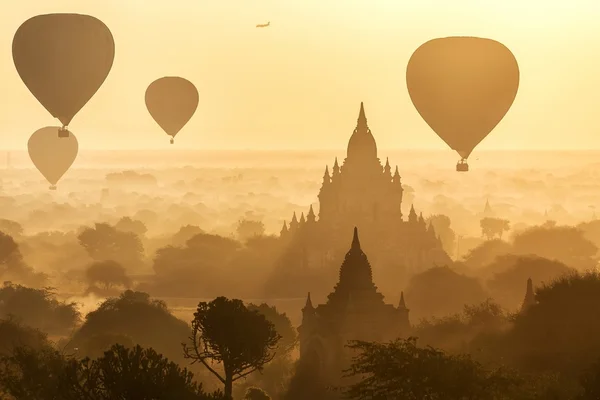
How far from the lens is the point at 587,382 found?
39500 mm

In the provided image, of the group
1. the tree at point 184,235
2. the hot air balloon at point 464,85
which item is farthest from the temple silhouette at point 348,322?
the tree at point 184,235

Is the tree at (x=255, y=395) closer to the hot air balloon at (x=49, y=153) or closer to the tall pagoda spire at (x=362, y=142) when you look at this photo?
the tall pagoda spire at (x=362, y=142)

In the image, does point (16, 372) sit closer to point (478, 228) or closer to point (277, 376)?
point (277, 376)

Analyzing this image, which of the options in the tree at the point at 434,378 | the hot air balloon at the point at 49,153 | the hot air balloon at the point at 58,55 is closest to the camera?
the tree at the point at 434,378

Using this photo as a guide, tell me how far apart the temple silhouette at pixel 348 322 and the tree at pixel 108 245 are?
231 feet

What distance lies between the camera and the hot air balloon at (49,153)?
430 feet

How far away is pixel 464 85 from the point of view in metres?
77.7

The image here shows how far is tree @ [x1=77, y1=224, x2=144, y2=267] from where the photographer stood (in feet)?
429

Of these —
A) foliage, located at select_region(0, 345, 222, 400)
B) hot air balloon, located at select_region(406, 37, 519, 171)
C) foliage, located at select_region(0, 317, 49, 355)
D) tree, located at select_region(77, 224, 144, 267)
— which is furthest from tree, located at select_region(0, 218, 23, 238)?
foliage, located at select_region(0, 345, 222, 400)

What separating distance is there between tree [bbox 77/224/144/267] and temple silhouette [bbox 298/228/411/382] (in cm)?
7052

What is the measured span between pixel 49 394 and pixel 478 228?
15128 cm

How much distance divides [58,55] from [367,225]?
30118mm

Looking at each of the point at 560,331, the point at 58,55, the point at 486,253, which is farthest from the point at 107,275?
the point at 560,331

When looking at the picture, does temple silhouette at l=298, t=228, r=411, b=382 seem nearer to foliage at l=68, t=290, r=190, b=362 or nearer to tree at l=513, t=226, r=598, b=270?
foliage at l=68, t=290, r=190, b=362
